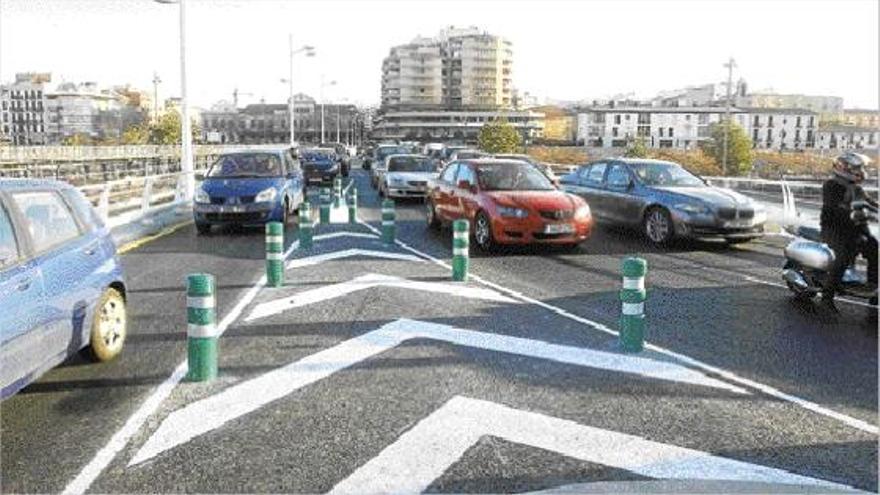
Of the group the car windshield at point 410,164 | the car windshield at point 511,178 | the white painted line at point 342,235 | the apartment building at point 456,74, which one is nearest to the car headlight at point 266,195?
the white painted line at point 342,235

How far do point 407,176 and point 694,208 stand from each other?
443 inches

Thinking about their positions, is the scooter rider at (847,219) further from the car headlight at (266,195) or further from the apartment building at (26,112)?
the apartment building at (26,112)

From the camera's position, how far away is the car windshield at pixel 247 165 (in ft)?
51.9

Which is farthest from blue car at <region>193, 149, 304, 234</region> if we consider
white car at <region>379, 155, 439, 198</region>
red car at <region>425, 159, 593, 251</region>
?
white car at <region>379, 155, 439, 198</region>

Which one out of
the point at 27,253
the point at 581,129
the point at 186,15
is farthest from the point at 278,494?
the point at 581,129

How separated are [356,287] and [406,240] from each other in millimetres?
4860

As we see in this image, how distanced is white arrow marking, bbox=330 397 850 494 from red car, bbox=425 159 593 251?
7.33 metres

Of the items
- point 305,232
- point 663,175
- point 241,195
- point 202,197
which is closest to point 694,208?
point 663,175

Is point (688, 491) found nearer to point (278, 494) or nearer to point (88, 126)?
point (278, 494)

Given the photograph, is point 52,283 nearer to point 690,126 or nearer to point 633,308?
point 633,308

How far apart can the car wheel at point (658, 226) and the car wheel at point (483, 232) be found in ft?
10.8

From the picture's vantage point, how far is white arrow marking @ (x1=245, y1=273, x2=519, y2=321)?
26.4 ft

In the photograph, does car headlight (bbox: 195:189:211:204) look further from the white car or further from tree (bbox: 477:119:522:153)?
tree (bbox: 477:119:522:153)

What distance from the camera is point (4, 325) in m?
4.37
